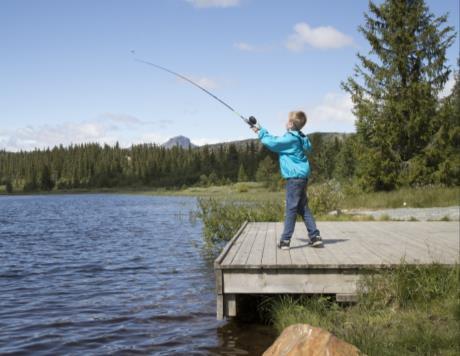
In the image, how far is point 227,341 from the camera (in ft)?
20.9

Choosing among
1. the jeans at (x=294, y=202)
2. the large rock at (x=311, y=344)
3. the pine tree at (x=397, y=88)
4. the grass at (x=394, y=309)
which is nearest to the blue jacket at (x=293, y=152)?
the jeans at (x=294, y=202)

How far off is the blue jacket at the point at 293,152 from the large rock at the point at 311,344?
3323 millimetres

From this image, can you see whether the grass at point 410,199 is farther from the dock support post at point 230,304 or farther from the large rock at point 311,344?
the large rock at point 311,344

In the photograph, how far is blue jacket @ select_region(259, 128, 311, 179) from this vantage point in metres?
7.12

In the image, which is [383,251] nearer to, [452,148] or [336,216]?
[336,216]

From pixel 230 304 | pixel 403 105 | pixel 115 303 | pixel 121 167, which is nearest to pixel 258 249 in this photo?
pixel 230 304

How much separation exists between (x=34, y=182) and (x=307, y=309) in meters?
139

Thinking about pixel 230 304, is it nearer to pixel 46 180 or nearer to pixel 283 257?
pixel 283 257

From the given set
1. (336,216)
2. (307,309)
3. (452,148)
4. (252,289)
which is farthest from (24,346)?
(452,148)

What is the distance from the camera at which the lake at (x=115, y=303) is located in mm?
6500

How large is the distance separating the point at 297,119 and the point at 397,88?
18045 mm

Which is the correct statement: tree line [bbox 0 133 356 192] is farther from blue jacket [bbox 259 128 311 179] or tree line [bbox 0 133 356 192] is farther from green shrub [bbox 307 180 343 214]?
blue jacket [bbox 259 128 311 179]

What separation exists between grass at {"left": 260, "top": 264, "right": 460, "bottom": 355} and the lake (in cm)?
71

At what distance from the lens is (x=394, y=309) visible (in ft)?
19.0
